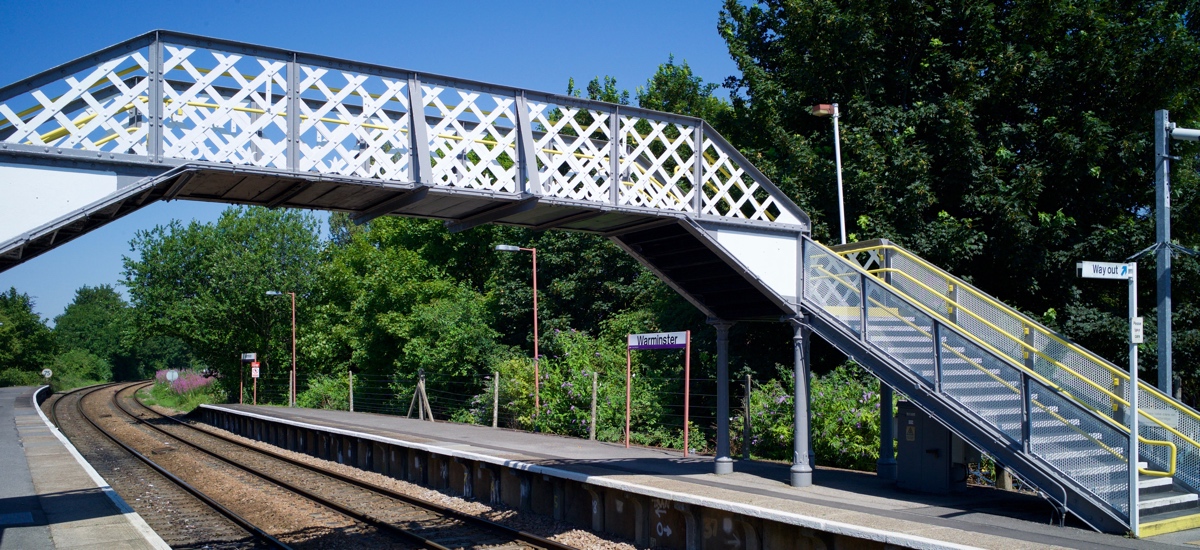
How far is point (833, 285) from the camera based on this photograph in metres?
12.5

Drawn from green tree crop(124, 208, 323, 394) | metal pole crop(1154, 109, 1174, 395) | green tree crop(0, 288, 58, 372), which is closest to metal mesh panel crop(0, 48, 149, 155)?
metal pole crop(1154, 109, 1174, 395)

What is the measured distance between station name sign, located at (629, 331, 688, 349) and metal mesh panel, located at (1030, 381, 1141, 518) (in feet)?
22.1

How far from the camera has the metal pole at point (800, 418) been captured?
12469mm

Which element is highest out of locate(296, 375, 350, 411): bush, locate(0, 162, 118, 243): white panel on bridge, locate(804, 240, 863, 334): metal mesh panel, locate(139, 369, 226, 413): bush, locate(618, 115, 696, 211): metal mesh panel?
locate(618, 115, 696, 211): metal mesh panel

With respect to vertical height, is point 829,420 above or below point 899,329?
below

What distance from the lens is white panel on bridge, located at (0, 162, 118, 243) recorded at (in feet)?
25.9

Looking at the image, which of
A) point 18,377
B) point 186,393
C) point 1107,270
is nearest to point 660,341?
point 1107,270

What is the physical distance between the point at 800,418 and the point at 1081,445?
3882mm

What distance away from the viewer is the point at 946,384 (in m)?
10.9

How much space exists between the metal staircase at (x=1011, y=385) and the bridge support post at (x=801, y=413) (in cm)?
25

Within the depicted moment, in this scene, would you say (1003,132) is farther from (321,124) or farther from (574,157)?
(321,124)

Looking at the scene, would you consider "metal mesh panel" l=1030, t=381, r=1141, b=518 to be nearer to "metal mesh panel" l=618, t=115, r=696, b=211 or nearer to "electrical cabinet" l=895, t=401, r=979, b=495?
"electrical cabinet" l=895, t=401, r=979, b=495

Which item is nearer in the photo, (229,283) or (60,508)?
(60,508)

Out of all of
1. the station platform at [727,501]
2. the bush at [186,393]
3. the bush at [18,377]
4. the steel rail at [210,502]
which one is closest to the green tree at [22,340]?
the bush at [18,377]
